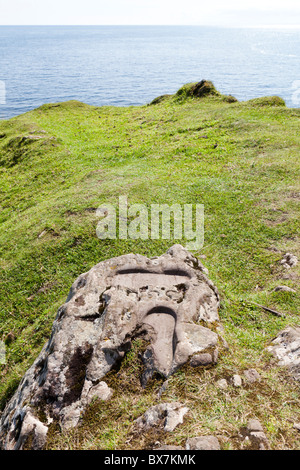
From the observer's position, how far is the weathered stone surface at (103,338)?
6.14 m

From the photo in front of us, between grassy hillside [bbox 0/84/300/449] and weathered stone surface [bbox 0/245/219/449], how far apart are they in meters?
0.44

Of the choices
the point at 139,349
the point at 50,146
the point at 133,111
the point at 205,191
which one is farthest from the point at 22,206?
the point at 133,111

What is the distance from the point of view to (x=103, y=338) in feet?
22.7

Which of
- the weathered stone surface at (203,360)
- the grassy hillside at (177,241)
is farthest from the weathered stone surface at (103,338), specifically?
the grassy hillside at (177,241)

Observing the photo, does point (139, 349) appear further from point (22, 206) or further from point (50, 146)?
point (50, 146)

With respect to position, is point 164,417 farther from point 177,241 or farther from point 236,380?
point 177,241

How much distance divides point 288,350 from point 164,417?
389 cm

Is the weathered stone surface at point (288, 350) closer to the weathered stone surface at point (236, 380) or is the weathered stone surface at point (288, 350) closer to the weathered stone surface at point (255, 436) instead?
the weathered stone surface at point (236, 380)

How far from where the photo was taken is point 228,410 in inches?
210

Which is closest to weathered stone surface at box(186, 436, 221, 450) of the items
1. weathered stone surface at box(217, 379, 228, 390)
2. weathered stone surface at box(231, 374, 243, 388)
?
weathered stone surface at box(217, 379, 228, 390)

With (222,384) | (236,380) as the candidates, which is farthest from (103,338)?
(236,380)

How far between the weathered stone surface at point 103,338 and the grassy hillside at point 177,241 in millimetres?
444

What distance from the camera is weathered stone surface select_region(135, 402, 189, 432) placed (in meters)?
5.12

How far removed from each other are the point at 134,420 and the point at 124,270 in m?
4.81
